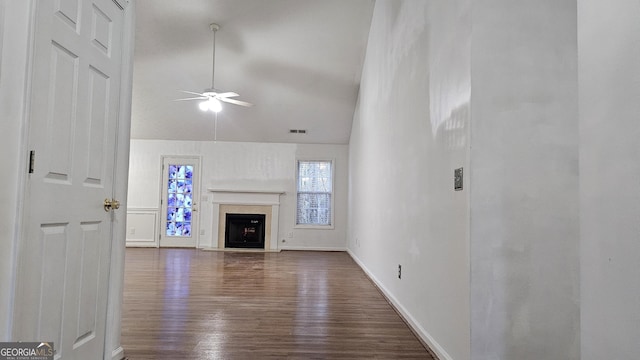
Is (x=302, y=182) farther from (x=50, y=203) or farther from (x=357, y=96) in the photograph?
(x=50, y=203)

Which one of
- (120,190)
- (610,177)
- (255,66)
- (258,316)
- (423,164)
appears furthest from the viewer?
(255,66)

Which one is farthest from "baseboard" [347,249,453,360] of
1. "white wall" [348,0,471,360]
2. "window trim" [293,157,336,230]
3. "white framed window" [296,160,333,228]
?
"white framed window" [296,160,333,228]

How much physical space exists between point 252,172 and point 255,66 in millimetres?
2725

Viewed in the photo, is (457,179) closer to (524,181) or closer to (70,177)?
(524,181)

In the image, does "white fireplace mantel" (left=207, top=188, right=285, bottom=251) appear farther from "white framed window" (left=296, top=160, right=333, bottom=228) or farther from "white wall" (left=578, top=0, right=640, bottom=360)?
"white wall" (left=578, top=0, right=640, bottom=360)

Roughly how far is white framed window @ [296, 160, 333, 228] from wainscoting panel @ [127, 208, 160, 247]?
3.08m

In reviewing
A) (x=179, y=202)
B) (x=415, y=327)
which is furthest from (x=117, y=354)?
(x=179, y=202)

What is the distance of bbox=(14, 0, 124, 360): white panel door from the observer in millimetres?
1578

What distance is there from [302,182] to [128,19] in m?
6.56

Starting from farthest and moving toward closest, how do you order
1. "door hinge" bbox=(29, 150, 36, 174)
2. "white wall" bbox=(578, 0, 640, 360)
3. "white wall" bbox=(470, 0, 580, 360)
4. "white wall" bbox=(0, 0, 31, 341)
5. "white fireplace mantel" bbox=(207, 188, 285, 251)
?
"white fireplace mantel" bbox=(207, 188, 285, 251) → "white wall" bbox=(470, 0, 580, 360) → "door hinge" bbox=(29, 150, 36, 174) → "white wall" bbox=(0, 0, 31, 341) → "white wall" bbox=(578, 0, 640, 360)

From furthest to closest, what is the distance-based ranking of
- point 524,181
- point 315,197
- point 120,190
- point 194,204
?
point 315,197, point 194,204, point 120,190, point 524,181

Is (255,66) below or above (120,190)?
above

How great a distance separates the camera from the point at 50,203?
168cm

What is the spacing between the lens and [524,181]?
204cm
